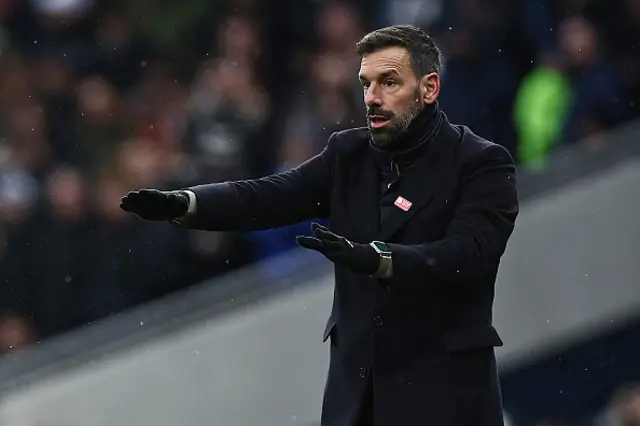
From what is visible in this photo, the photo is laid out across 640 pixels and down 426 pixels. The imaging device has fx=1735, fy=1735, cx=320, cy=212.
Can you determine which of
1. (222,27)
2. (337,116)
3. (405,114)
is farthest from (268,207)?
(222,27)

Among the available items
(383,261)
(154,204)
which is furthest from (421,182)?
(154,204)

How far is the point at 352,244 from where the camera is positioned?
→ 4223mm

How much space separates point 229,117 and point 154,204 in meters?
4.23

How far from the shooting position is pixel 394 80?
181 inches

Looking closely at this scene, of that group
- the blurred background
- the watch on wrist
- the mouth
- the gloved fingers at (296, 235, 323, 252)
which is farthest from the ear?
the blurred background

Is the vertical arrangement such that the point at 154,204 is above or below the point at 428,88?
below

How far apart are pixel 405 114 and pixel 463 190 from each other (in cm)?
25

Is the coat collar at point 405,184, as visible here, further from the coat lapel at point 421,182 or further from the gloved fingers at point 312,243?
the gloved fingers at point 312,243

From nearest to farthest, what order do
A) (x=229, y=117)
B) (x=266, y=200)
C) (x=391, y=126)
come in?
(x=391, y=126) → (x=266, y=200) → (x=229, y=117)

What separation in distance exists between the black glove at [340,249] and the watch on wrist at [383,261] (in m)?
0.05

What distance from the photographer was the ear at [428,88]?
464cm

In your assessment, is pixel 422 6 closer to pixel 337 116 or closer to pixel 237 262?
pixel 337 116

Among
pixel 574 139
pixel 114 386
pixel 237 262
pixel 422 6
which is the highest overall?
pixel 422 6

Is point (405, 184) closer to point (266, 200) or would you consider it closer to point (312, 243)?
point (266, 200)
